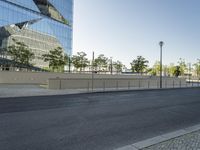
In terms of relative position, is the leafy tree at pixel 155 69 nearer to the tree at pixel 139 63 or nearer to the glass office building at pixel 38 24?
the tree at pixel 139 63

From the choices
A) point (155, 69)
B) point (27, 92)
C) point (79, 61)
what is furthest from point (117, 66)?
point (27, 92)

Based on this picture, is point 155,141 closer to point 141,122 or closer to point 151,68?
point 141,122

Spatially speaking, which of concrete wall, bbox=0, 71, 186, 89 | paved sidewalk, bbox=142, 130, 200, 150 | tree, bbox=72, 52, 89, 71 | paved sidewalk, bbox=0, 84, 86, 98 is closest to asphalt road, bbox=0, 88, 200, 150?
paved sidewalk, bbox=142, 130, 200, 150

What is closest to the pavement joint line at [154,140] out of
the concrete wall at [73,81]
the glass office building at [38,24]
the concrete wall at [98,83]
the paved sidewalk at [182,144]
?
the paved sidewalk at [182,144]

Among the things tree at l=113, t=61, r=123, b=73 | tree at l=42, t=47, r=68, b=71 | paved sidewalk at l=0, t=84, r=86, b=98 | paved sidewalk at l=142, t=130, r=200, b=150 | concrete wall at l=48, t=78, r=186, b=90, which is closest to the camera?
paved sidewalk at l=142, t=130, r=200, b=150

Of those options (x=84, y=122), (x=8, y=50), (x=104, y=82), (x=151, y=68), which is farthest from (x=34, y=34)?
(x=151, y=68)

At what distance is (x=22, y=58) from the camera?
122ft

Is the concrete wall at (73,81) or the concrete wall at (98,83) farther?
the concrete wall at (73,81)

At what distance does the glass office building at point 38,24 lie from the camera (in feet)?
142

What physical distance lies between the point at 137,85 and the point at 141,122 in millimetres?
21856

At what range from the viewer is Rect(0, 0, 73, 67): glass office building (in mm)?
43188

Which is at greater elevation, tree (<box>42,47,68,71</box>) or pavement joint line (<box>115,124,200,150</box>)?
tree (<box>42,47,68,71</box>)

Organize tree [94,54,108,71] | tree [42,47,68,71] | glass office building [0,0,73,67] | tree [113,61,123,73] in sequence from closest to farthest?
1. tree [42,47,68,71]
2. glass office building [0,0,73,67]
3. tree [94,54,108,71]
4. tree [113,61,123,73]

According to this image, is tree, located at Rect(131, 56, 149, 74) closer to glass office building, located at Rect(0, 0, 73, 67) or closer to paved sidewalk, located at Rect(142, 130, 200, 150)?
glass office building, located at Rect(0, 0, 73, 67)
